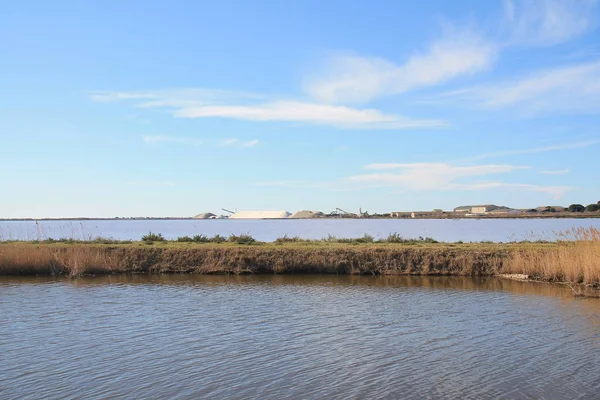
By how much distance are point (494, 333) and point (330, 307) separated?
227 inches

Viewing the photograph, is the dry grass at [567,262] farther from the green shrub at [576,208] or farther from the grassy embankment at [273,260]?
the green shrub at [576,208]

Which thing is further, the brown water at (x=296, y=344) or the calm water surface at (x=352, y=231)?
the calm water surface at (x=352, y=231)

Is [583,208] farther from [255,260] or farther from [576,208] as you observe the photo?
[255,260]

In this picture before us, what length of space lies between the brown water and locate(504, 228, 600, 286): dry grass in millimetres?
1972

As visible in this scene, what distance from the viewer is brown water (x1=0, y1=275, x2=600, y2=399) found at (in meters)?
10.7

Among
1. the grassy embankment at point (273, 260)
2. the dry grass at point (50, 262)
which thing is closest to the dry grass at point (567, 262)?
the grassy embankment at point (273, 260)


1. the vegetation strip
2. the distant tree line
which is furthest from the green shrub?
the vegetation strip

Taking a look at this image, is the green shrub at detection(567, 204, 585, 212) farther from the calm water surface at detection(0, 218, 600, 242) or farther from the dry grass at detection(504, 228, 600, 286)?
the dry grass at detection(504, 228, 600, 286)

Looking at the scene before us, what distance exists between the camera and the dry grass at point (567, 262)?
23.0 m

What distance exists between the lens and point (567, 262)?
80.5ft

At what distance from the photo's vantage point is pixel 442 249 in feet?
99.2

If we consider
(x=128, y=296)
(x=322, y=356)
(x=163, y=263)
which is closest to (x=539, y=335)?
(x=322, y=356)

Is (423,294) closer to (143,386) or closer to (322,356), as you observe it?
(322,356)

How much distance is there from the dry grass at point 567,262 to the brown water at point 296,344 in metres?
1.97
